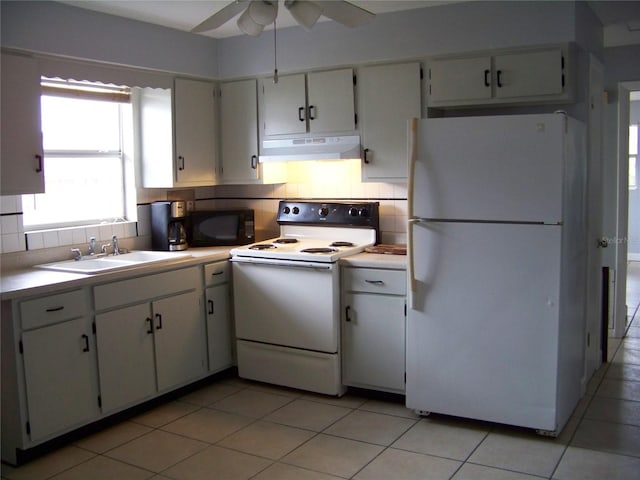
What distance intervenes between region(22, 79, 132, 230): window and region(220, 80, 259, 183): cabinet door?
0.69 metres

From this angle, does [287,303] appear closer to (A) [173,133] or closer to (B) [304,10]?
(A) [173,133]

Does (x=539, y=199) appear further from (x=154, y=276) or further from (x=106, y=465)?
(x=106, y=465)

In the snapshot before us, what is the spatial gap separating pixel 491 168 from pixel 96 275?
2.12m

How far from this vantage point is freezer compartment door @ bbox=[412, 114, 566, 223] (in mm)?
3164

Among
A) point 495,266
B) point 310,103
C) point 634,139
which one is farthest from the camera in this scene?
point 634,139

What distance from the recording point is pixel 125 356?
11.9ft

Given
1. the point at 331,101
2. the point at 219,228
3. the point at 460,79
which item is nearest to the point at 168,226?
the point at 219,228

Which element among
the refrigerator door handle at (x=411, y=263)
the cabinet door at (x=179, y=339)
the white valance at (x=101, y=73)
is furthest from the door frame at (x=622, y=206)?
the white valance at (x=101, y=73)

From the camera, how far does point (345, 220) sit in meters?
4.46

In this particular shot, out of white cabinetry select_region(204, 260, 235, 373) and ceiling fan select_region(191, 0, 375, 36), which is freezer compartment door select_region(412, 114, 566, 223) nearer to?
ceiling fan select_region(191, 0, 375, 36)

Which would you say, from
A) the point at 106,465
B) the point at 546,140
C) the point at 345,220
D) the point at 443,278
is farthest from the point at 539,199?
the point at 106,465

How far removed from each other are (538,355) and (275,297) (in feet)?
5.31

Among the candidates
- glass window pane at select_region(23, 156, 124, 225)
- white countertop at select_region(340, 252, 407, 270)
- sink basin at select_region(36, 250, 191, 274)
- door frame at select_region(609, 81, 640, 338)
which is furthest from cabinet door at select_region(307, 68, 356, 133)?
door frame at select_region(609, 81, 640, 338)

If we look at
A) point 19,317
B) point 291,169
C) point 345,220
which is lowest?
point 19,317
